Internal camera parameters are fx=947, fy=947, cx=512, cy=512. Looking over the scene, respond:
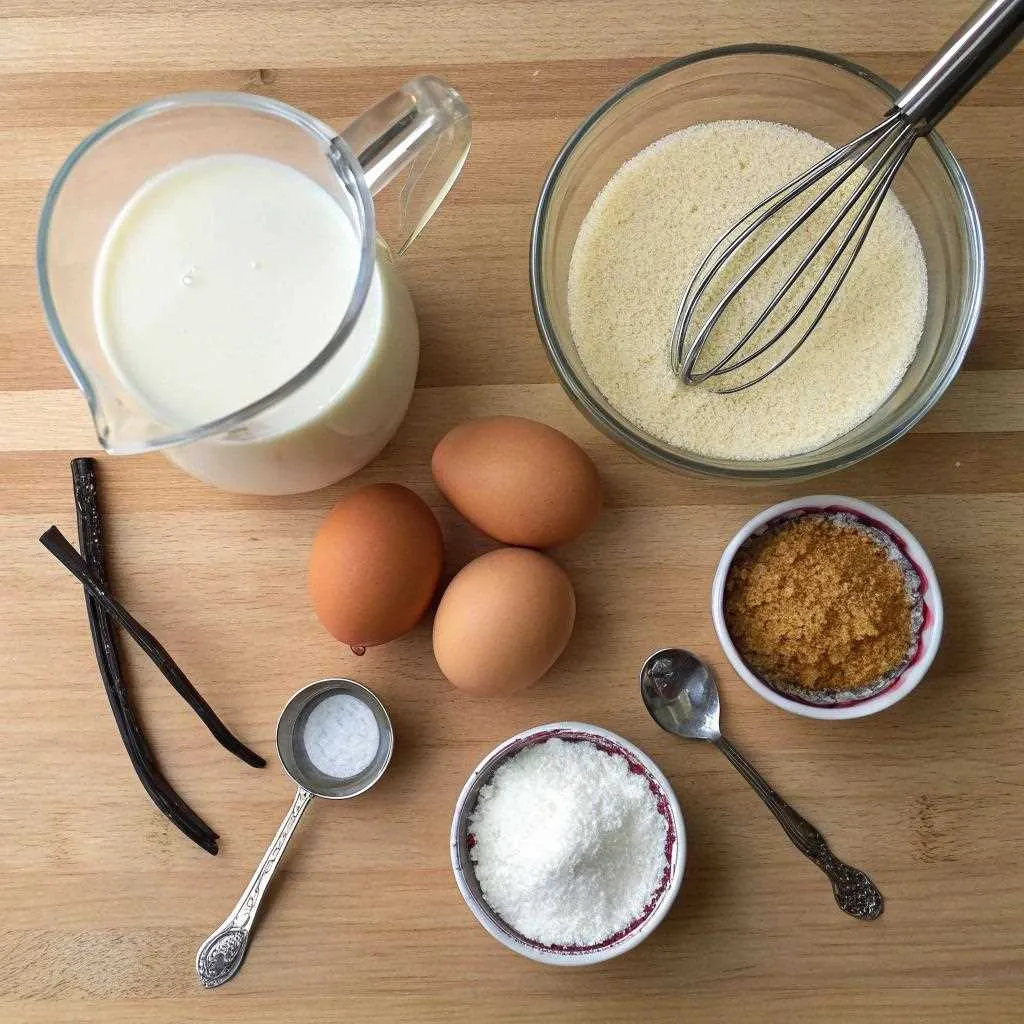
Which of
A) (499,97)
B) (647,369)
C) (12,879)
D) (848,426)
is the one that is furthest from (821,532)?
(12,879)

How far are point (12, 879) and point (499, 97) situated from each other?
901 millimetres

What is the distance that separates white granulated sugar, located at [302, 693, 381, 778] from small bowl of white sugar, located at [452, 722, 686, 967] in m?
0.11

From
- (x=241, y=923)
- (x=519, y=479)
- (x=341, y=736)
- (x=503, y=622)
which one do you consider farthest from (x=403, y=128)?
(x=241, y=923)

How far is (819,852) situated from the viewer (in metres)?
0.90

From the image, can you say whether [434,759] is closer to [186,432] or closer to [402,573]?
[402,573]

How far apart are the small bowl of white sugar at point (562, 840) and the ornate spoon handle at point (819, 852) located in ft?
0.27

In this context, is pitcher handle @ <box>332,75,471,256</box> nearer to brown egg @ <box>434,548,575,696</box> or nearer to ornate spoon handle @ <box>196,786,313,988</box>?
brown egg @ <box>434,548,575,696</box>

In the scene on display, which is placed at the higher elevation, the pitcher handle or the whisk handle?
the whisk handle

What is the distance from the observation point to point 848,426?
2.85ft

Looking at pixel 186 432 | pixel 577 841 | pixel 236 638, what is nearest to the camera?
pixel 186 432

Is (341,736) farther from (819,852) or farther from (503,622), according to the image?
(819,852)

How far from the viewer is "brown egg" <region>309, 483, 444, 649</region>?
821 mm

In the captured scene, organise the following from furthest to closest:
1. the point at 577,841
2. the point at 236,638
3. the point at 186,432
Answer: the point at 236,638
the point at 577,841
the point at 186,432

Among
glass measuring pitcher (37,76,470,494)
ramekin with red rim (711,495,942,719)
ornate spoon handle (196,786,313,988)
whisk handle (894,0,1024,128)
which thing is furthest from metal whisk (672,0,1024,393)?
ornate spoon handle (196,786,313,988)
